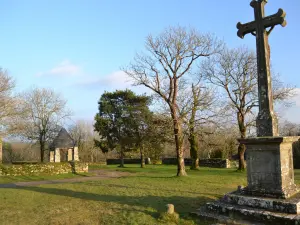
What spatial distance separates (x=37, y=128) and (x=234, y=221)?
31693 millimetres

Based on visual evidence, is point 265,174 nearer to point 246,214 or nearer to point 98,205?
point 246,214

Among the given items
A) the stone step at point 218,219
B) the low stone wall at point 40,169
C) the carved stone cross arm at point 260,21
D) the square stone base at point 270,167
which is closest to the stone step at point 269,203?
the square stone base at point 270,167

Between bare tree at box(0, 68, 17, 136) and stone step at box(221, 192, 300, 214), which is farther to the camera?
bare tree at box(0, 68, 17, 136)

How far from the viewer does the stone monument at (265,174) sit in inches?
→ 281

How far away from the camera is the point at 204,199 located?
1076 centimetres

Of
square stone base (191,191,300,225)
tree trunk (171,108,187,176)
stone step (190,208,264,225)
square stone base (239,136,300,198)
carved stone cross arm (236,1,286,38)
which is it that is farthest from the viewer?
tree trunk (171,108,187,176)

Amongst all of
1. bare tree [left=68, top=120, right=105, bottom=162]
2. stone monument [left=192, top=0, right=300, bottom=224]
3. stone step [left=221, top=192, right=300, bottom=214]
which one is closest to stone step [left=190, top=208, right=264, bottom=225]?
stone monument [left=192, top=0, right=300, bottom=224]

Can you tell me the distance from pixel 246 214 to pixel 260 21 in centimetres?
615

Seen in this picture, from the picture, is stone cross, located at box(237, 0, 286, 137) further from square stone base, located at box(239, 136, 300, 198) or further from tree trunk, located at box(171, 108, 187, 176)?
tree trunk, located at box(171, 108, 187, 176)

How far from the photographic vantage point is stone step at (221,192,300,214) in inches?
271

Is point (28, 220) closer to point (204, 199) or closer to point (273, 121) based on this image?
point (204, 199)

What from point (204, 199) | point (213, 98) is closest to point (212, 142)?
point (213, 98)

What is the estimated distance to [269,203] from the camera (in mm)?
7266

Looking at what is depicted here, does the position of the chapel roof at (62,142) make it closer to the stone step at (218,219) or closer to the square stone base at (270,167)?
the stone step at (218,219)
